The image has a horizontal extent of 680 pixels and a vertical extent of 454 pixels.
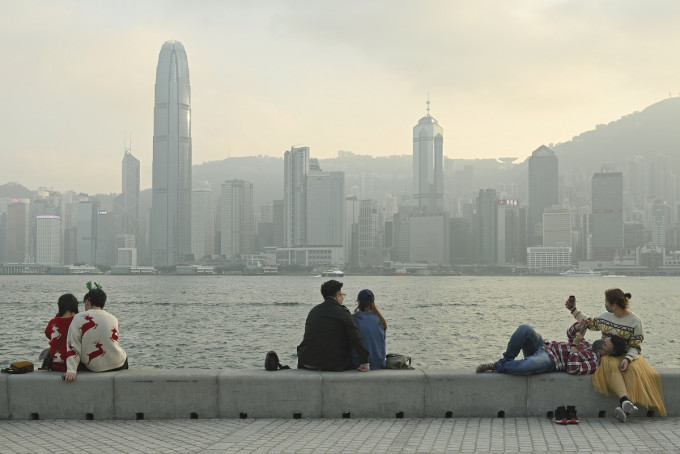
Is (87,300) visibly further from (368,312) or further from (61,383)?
(368,312)

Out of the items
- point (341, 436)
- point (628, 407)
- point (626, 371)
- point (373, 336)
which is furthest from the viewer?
point (373, 336)

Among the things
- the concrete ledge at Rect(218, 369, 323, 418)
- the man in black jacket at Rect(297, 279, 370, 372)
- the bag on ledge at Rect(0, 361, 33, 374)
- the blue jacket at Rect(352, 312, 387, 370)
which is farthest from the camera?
the blue jacket at Rect(352, 312, 387, 370)

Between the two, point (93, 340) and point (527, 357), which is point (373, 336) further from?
point (93, 340)

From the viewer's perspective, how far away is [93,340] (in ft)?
29.8

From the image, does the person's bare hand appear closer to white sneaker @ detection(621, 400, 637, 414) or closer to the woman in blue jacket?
the woman in blue jacket

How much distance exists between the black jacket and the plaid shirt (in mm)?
2229

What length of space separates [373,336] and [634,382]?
315 centimetres

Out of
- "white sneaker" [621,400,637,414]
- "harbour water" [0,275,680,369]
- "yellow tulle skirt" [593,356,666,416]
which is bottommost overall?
"harbour water" [0,275,680,369]

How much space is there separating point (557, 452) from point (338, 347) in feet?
9.95

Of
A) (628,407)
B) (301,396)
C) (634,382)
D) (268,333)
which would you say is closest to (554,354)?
(634,382)

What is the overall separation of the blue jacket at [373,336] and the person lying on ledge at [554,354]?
1397 millimetres

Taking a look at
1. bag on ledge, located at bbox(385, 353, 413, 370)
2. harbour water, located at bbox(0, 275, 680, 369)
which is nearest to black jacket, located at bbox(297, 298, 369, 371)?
bag on ledge, located at bbox(385, 353, 413, 370)

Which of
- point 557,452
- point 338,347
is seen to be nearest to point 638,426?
point 557,452

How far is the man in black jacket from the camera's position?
9.24 meters
